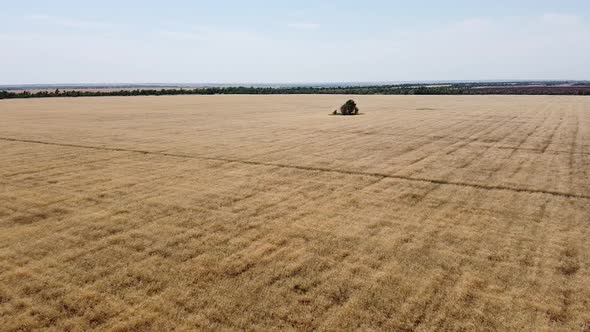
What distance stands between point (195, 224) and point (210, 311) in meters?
4.25

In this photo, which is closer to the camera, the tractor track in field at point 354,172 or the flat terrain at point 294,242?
the flat terrain at point 294,242

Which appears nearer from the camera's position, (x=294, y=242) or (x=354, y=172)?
(x=294, y=242)

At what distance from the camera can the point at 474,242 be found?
9938 millimetres

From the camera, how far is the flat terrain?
7020 mm

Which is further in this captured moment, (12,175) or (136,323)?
(12,175)

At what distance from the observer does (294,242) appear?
9898 millimetres

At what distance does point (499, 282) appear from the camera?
8039mm

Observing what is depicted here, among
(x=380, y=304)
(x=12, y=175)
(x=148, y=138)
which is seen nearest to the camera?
(x=380, y=304)

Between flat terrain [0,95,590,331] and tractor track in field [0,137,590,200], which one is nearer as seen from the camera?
flat terrain [0,95,590,331]

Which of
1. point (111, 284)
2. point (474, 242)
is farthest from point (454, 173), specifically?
point (111, 284)

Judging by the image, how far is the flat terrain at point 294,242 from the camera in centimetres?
702

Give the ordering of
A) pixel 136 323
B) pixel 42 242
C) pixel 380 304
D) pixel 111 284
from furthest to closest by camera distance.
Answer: pixel 42 242, pixel 111 284, pixel 380 304, pixel 136 323

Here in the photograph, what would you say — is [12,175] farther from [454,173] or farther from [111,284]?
[454,173]

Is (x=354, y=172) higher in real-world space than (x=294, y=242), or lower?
higher
